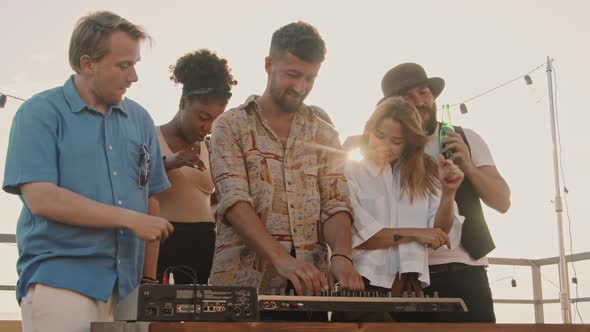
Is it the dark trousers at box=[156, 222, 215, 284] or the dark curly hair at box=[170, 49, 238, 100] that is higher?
the dark curly hair at box=[170, 49, 238, 100]

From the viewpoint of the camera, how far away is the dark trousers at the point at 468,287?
2025 millimetres

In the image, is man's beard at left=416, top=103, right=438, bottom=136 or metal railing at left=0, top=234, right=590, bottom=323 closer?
man's beard at left=416, top=103, right=438, bottom=136

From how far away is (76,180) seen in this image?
1.50m

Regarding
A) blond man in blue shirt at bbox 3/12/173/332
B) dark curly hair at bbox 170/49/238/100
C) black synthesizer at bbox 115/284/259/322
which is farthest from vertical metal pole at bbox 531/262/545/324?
black synthesizer at bbox 115/284/259/322

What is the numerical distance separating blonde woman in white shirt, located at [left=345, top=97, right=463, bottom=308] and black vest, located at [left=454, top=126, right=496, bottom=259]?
0.17 feet

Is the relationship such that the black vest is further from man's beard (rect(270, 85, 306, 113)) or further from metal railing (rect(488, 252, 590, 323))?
metal railing (rect(488, 252, 590, 323))

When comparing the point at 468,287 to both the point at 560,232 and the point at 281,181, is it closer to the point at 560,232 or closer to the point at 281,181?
the point at 281,181

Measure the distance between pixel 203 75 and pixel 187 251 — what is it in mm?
741

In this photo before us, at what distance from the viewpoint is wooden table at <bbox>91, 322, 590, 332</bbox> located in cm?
108

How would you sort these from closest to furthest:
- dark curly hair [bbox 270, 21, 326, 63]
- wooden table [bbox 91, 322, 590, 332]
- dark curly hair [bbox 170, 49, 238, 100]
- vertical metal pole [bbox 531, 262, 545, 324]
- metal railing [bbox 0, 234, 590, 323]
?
1. wooden table [bbox 91, 322, 590, 332]
2. dark curly hair [bbox 270, 21, 326, 63]
3. dark curly hair [bbox 170, 49, 238, 100]
4. metal railing [bbox 0, 234, 590, 323]
5. vertical metal pole [bbox 531, 262, 545, 324]

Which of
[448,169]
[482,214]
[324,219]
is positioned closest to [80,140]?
[324,219]

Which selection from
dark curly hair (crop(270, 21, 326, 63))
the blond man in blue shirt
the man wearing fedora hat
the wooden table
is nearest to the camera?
the wooden table

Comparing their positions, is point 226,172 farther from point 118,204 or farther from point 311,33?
point 311,33

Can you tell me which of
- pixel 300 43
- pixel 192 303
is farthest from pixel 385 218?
pixel 192 303
